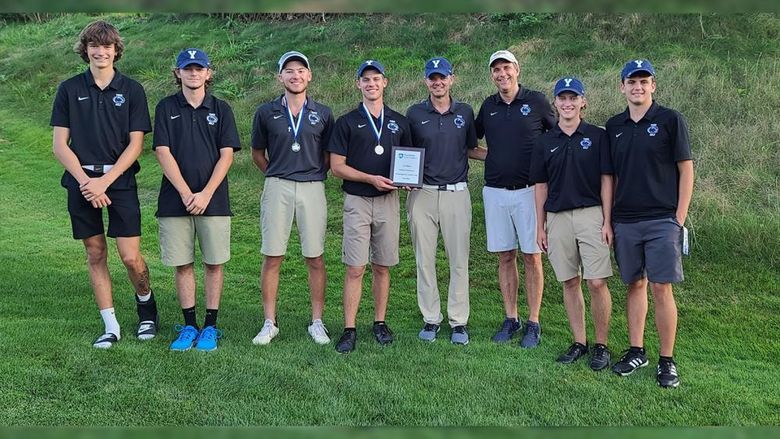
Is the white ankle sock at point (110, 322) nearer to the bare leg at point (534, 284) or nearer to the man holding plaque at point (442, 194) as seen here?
the man holding plaque at point (442, 194)

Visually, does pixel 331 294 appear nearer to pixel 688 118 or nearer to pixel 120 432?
pixel 120 432

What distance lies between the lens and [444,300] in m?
7.50

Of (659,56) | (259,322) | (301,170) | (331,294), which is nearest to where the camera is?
(301,170)

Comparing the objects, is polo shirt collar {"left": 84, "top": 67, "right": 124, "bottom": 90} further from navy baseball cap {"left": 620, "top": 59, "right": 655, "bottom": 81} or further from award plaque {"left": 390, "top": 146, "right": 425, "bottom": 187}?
navy baseball cap {"left": 620, "top": 59, "right": 655, "bottom": 81}

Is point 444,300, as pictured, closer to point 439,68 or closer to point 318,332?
point 318,332

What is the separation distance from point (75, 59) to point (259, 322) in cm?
1790

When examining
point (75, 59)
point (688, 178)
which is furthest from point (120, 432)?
point (75, 59)

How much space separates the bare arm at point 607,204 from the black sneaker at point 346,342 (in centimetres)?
204

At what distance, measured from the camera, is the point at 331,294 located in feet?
25.2

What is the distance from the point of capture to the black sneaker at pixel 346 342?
539 centimetres

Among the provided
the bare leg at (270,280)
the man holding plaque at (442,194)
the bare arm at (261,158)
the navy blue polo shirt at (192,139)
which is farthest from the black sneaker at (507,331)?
the navy blue polo shirt at (192,139)

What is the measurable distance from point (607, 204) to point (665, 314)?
0.86 m

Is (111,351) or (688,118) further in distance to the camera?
(688,118)

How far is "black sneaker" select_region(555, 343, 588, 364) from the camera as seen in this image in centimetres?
523
